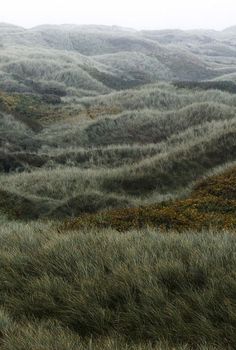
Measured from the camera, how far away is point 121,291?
4625 mm

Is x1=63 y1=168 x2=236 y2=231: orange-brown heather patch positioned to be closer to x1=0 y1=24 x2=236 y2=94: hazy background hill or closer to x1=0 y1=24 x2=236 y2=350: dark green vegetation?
x1=0 y1=24 x2=236 y2=350: dark green vegetation

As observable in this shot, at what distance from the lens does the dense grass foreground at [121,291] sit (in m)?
3.84

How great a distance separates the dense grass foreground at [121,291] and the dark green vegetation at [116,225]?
14mm

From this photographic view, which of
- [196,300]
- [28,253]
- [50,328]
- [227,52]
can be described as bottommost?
[227,52]

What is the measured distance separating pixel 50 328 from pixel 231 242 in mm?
2361

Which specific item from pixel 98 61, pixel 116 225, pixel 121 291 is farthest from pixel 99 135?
pixel 98 61

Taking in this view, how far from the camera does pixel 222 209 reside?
897 centimetres

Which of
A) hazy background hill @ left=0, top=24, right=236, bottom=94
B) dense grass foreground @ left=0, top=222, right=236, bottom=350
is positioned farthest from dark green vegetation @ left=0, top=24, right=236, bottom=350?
hazy background hill @ left=0, top=24, right=236, bottom=94

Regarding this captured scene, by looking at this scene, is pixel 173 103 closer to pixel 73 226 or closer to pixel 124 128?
pixel 124 128

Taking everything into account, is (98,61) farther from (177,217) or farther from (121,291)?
(121,291)

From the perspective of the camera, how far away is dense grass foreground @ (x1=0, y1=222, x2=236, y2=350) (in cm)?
384

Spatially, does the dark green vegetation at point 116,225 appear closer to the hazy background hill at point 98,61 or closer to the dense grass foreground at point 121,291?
the dense grass foreground at point 121,291

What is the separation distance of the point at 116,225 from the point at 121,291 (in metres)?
3.44

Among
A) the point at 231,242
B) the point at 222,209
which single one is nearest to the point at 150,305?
the point at 231,242
